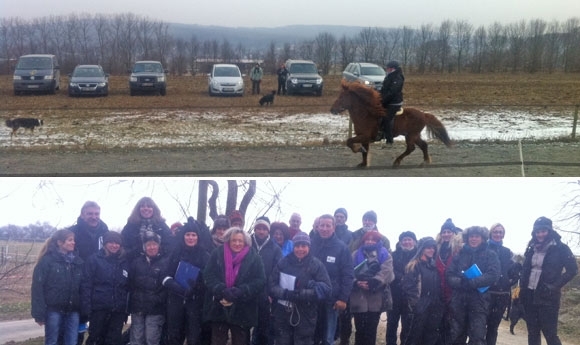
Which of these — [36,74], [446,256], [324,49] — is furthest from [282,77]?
[446,256]

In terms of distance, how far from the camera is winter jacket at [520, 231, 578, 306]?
406cm

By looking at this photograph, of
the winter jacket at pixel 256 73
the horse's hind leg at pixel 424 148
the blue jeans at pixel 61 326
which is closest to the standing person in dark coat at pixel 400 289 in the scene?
the blue jeans at pixel 61 326

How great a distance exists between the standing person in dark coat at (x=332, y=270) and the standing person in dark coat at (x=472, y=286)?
2.35 feet

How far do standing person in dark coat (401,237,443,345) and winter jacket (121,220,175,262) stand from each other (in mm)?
1556

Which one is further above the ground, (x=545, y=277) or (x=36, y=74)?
(x=36, y=74)

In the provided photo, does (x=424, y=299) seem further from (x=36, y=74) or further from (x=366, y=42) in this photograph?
(x=36, y=74)

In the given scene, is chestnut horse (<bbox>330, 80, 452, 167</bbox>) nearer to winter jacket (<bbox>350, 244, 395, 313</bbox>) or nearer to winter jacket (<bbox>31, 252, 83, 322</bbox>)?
winter jacket (<bbox>350, 244, 395, 313</bbox>)

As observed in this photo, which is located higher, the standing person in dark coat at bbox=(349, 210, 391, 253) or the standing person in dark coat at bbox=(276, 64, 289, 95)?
the standing person in dark coat at bbox=(276, 64, 289, 95)

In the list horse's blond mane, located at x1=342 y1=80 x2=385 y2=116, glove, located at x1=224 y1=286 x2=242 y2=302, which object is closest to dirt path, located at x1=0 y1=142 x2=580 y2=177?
horse's blond mane, located at x1=342 y1=80 x2=385 y2=116

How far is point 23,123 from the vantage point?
300 inches

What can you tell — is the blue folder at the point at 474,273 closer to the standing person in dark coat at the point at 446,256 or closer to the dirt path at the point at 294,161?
the standing person in dark coat at the point at 446,256

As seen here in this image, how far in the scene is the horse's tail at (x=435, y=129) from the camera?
6.53 meters

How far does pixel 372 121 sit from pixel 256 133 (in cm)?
230

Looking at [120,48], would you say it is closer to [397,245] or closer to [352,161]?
[352,161]
